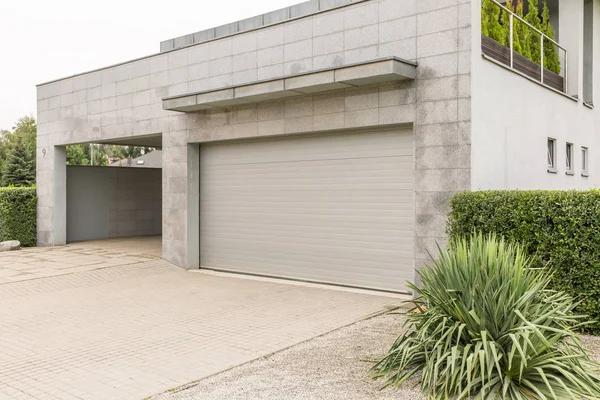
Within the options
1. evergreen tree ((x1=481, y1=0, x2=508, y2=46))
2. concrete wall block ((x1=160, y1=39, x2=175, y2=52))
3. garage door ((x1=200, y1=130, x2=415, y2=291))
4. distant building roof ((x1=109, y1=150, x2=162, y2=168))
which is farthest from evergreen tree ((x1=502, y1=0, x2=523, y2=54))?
distant building roof ((x1=109, y1=150, x2=162, y2=168))

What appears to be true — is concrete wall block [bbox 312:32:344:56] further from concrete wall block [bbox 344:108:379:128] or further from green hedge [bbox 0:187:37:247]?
green hedge [bbox 0:187:37:247]

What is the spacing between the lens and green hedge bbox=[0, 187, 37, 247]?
16.7 meters

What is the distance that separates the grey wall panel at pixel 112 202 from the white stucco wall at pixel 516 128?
1387 centimetres

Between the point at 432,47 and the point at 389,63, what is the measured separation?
0.94m

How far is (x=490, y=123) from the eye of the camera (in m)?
9.22

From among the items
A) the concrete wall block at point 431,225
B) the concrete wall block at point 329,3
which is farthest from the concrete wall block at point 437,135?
the concrete wall block at point 329,3

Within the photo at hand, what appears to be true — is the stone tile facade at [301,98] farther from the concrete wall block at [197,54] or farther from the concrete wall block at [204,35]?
the concrete wall block at [204,35]

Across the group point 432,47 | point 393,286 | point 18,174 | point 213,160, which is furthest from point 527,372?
point 18,174

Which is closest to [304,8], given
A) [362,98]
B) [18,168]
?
[362,98]

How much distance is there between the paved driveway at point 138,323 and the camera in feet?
18.0

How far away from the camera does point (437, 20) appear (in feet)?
29.8

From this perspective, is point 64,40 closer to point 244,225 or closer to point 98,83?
point 98,83

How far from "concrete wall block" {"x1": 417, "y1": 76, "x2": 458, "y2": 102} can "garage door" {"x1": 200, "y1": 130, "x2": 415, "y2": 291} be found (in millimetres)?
784

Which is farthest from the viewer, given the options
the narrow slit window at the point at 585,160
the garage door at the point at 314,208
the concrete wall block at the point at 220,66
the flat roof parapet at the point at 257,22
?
the narrow slit window at the point at 585,160
